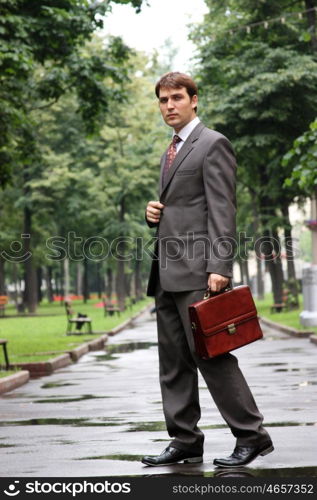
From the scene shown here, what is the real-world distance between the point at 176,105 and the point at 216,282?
3.77ft

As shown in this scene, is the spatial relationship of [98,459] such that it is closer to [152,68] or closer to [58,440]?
[58,440]

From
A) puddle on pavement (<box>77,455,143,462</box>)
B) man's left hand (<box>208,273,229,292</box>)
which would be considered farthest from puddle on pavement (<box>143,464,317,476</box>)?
man's left hand (<box>208,273,229,292</box>)

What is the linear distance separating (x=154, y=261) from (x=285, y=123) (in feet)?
93.8

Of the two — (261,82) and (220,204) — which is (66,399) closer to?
(220,204)

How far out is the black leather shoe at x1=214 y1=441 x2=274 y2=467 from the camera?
6.10 metres

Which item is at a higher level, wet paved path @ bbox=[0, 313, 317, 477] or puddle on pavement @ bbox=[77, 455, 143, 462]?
puddle on pavement @ bbox=[77, 455, 143, 462]

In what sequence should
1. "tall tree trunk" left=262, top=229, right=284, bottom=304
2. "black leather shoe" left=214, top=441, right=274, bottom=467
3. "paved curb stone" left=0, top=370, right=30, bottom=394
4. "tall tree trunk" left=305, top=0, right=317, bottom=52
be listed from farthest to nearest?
"tall tree trunk" left=262, top=229, right=284, bottom=304, "tall tree trunk" left=305, top=0, right=317, bottom=52, "paved curb stone" left=0, top=370, right=30, bottom=394, "black leather shoe" left=214, top=441, right=274, bottom=467

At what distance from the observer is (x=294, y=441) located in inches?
284

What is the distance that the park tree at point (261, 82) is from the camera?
33344 mm

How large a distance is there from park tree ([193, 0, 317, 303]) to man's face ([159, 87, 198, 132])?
25.8 m

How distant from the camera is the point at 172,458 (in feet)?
21.1

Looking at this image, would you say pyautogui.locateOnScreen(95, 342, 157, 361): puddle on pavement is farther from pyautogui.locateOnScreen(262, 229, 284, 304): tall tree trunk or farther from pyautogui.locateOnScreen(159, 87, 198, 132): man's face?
pyautogui.locateOnScreen(262, 229, 284, 304): tall tree trunk

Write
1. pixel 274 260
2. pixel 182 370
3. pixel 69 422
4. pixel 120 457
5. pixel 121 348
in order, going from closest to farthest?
pixel 182 370, pixel 120 457, pixel 69 422, pixel 121 348, pixel 274 260

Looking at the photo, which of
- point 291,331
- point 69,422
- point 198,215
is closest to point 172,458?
point 198,215
